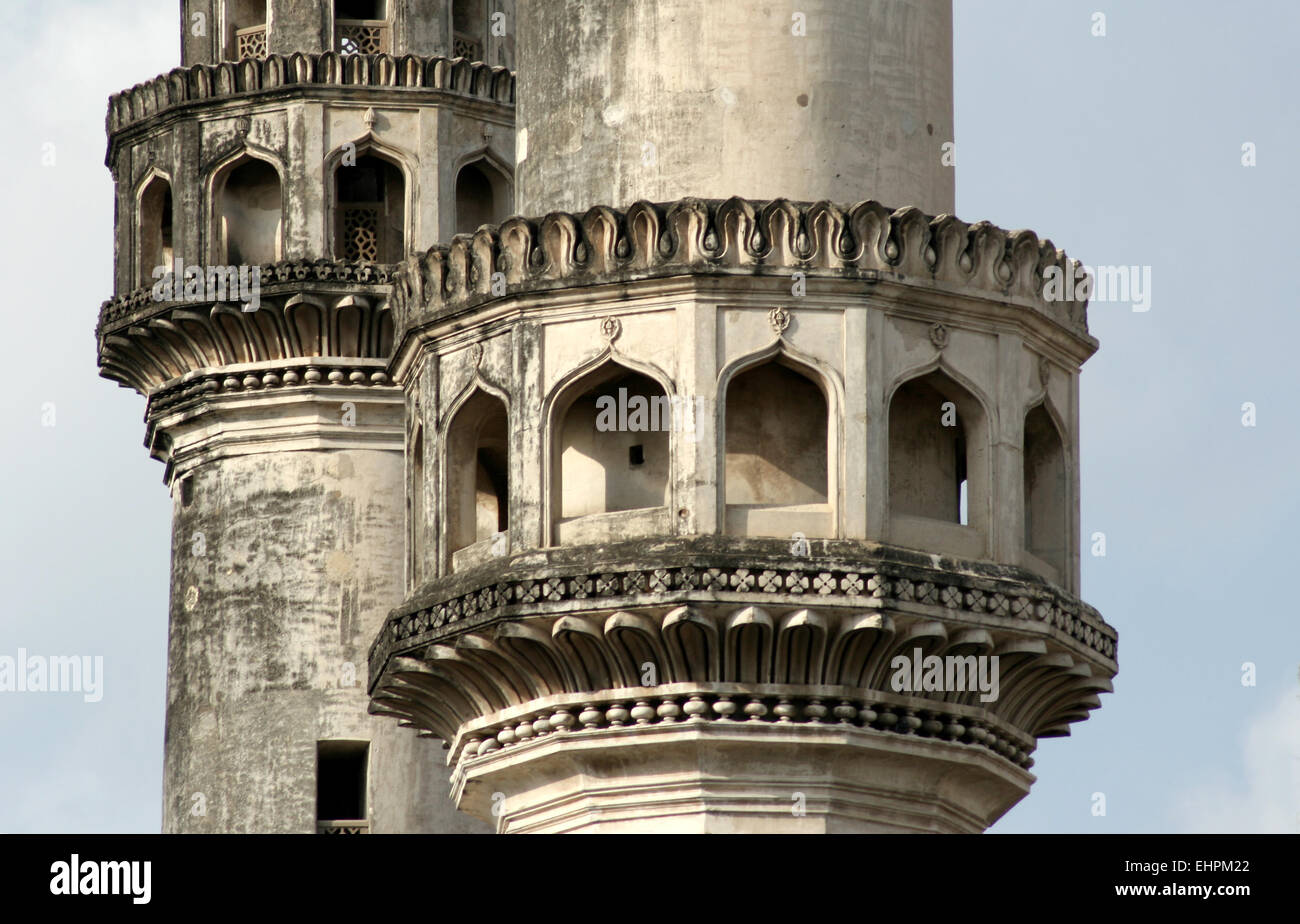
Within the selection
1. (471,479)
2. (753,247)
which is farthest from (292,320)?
(753,247)

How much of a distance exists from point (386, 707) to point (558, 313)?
12.1ft

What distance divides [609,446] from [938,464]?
247 centimetres

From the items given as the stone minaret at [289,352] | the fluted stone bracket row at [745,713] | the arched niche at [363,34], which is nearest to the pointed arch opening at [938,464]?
the fluted stone bracket row at [745,713]

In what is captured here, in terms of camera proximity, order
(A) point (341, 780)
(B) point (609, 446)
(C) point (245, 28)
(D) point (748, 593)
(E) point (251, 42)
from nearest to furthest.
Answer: (D) point (748, 593) < (B) point (609, 446) < (A) point (341, 780) < (E) point (251, 42) < (C) point (245, 28)

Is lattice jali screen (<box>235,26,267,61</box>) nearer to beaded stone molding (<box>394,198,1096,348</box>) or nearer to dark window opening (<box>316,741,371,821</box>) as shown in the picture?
dark window opening (<box>316,741,371,821</box>)

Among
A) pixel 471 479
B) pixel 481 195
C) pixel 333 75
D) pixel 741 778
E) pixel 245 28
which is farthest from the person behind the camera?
pixel 245 28

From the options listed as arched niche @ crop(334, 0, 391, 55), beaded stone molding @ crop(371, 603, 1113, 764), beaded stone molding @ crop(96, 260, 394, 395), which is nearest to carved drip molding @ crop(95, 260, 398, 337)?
beaded stone molding @ crop(96, 260, 394, 395)

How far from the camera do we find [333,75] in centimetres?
3956

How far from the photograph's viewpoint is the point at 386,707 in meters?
30.0

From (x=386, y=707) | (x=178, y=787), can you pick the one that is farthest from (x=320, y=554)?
(x=386, y=707)

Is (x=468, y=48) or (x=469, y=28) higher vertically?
(x=469, y=28)

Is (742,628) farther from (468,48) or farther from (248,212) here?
(468,48)

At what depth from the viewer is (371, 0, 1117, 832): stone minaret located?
2762 cm

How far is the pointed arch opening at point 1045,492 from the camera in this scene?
29172 mm
